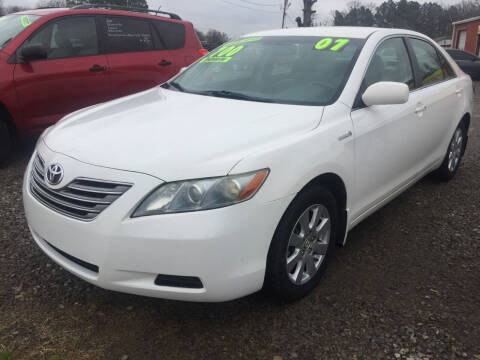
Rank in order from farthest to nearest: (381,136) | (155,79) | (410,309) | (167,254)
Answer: (155,79) → (381,136) → (410,309) → (167,254)

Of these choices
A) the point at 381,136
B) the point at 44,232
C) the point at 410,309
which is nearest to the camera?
the point at 44,232

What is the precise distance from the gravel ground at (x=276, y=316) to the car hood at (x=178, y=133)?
0.88 meters

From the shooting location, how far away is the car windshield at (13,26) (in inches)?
197

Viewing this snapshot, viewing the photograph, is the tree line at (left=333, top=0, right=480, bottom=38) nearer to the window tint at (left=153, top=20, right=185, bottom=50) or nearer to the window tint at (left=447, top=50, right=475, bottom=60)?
the window tint at (left=447, top=50, right=475, bottom=60)

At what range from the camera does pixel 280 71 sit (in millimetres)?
3221

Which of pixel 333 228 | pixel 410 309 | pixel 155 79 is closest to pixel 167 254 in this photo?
pixel 333 228

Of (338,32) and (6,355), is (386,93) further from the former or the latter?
(6,355)

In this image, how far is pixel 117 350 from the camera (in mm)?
2230

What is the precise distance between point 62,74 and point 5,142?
0.99 meters

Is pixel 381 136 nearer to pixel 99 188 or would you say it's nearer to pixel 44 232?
pixel 99 188

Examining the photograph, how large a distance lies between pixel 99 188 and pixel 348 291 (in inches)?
63.8

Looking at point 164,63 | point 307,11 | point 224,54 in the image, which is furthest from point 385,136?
point 307,11

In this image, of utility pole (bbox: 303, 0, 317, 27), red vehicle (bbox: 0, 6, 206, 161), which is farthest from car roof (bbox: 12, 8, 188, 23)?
utility pole (bbox: 303, 0, 317, 27)

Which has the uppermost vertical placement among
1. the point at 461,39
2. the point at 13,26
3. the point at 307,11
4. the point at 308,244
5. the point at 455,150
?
the point at 13,26
